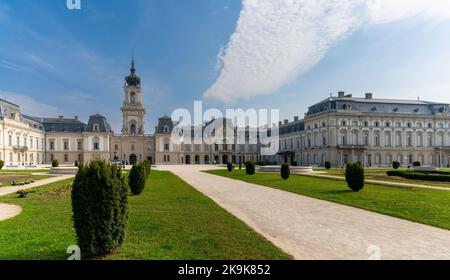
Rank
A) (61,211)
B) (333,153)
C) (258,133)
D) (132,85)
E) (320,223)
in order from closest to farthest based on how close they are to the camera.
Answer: (320,223) < (61,211) < (333,153) < (132,85) < (258,133)

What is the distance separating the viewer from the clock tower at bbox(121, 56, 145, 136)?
6856cm

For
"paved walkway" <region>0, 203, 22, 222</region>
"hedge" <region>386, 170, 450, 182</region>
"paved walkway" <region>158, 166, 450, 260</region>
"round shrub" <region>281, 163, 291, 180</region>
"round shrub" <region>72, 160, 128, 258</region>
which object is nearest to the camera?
"round shrub" <region>72, 160, 128, 258</region>

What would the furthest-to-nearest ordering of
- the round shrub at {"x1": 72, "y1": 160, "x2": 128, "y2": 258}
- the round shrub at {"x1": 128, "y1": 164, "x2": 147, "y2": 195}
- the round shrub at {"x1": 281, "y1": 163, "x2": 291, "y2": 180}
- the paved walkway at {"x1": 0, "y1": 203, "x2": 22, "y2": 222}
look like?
1. the round shrub at {"x1": 281, "y1": 163, "x2": 291, "y2": 180}
2. the round shrub at {"x1": 128, "y1": 164, "x2": 147, "y2": 195}
3. the paved walkway at {"x1": 0, "y1": 203, "x2": 22, "y2": 222}
4. the round shrub at {"x1": 72, "y1": 160, "x2": 128, "y2": 258}

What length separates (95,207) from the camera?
4.57 meters

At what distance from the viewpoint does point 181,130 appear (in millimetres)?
72125

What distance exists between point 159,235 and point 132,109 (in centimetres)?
6661

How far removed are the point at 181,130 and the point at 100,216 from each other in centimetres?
6827

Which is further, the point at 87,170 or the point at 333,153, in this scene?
the point at 333,153

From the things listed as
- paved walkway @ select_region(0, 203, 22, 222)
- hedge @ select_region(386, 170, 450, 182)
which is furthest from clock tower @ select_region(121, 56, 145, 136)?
paved walkway @ select_region(0, 203, 22, 222)

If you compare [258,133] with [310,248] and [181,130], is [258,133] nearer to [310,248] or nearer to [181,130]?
[181,130]

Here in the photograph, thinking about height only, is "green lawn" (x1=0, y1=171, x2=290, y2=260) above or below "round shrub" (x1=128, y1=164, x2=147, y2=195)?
below

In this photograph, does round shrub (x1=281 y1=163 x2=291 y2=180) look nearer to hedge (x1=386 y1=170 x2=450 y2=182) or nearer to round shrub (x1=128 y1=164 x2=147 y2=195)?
hedge (x1=386 y1=170 x2=450 y2=182)
